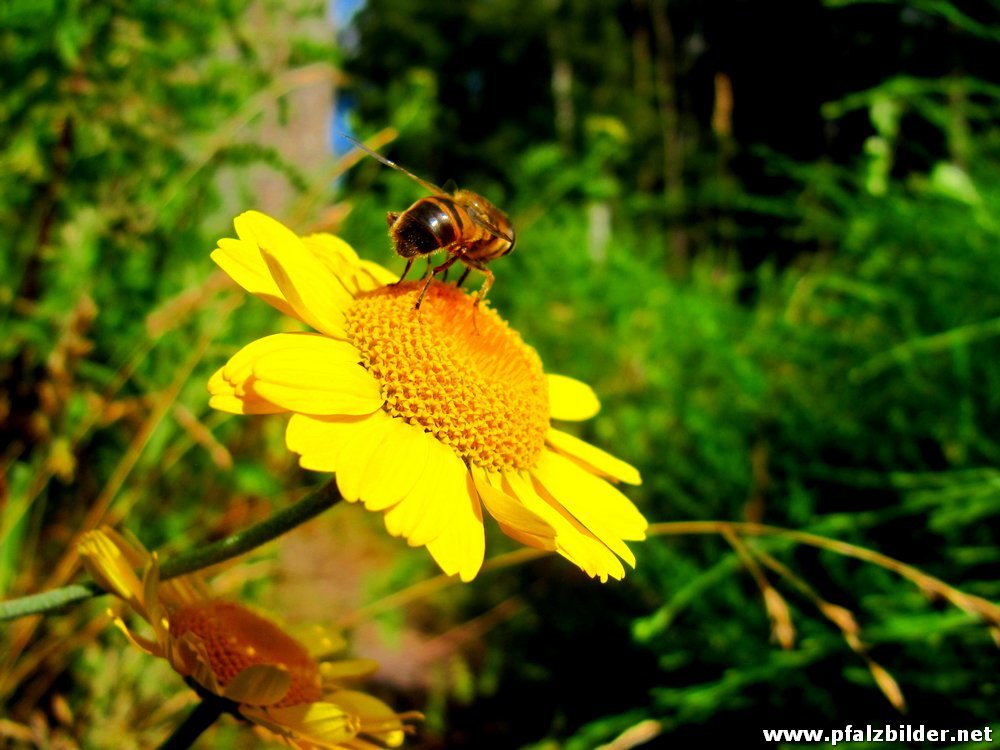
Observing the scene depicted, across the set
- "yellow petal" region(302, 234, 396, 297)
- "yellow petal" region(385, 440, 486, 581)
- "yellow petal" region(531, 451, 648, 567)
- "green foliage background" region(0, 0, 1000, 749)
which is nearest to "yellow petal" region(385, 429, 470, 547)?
"yellow petal" region(385, 440, 486, 581)

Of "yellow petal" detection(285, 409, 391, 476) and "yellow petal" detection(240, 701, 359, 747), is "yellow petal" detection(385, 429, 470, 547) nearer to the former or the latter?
"yellow petal" detection(285, 409, 391, 476)

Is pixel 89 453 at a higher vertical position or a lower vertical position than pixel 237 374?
lower

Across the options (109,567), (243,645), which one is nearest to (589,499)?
(243,645)

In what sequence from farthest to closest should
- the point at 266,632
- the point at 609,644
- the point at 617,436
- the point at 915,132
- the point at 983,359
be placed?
the point at 915,132 < the point at 617,436 < the point at 609,644 < the point at 983,359 < the point at 266,632

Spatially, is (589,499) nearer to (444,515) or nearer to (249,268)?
(444,515)

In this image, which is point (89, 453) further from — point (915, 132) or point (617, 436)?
point (915, 132)

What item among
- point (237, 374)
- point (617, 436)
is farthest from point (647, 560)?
point (237, 374)

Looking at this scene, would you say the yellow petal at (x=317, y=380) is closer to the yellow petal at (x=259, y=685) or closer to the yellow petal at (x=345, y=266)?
the yellow petal at (x=345, y=266)
